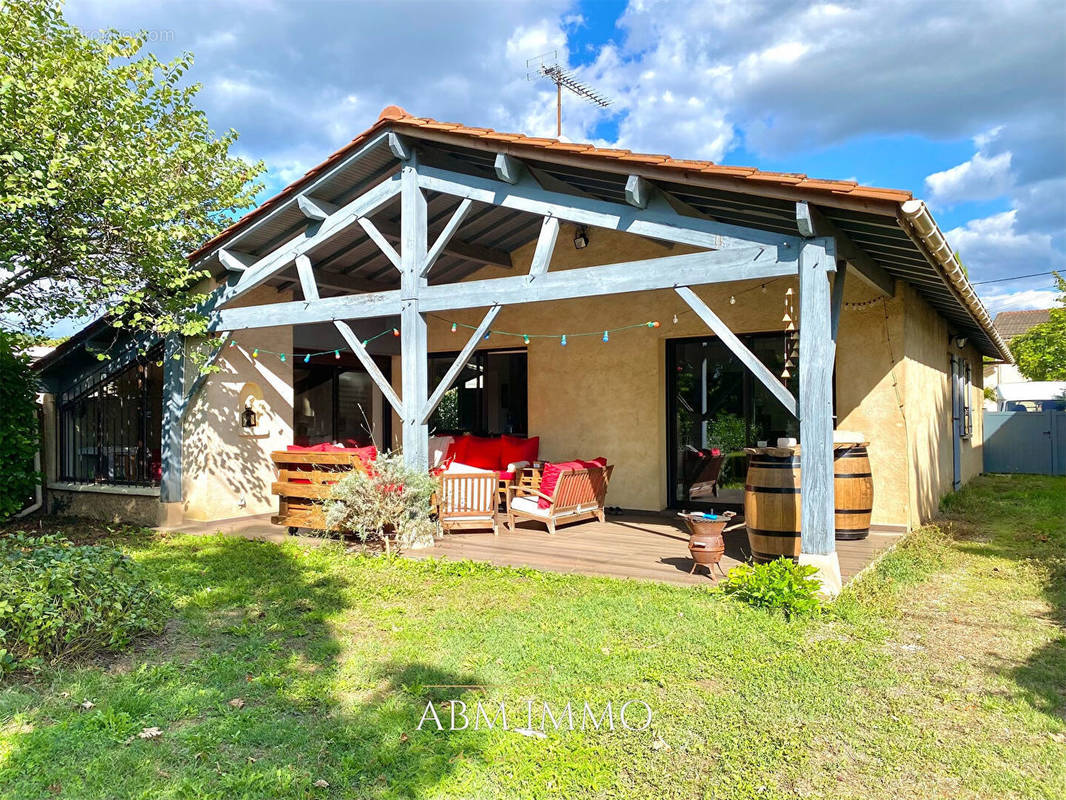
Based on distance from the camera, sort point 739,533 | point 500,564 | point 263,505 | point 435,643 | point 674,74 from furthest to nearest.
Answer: point 674,74 < point 263,505 < point 739,533 < point 500,564 < point 435,643

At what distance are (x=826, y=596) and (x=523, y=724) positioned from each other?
8.39 feet

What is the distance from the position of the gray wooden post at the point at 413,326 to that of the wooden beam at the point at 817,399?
3542 millimetres

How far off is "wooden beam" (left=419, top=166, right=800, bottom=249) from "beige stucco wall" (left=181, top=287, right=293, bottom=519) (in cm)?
370

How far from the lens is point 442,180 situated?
657 cm

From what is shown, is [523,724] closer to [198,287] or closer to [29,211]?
[29,211]

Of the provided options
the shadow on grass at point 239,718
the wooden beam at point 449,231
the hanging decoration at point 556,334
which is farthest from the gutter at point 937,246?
the shadow on grass at point 239,718

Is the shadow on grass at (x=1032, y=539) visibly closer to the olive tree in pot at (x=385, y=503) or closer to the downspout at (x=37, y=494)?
the olive tree in pot at (x=385, y=503)

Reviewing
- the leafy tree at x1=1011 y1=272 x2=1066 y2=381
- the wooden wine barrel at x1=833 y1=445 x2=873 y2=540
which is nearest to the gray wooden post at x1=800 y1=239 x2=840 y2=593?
the wooden wine barrel at x1=833 y1=445 x2=873 y2=540

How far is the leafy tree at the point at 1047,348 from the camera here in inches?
756

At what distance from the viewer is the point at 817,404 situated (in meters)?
4.67

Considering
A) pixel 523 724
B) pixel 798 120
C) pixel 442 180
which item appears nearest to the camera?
pixel 523 724

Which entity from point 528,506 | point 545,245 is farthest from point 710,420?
point 545,245

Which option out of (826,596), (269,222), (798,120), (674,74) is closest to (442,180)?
(269,222)

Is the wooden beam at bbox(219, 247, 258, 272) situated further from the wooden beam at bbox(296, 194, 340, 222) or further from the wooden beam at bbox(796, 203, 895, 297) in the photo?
the wooden beam at bbox(796, 203, 895, 297)
